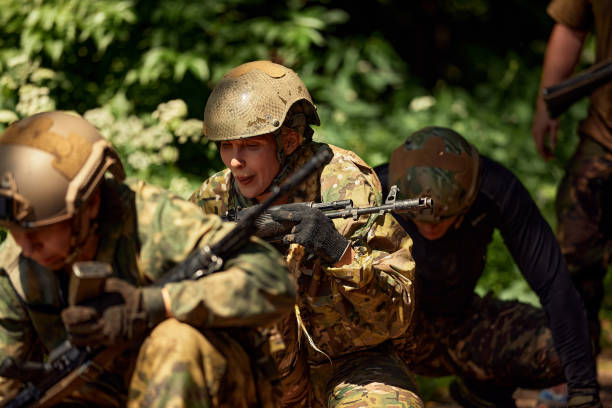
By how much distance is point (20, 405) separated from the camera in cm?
283

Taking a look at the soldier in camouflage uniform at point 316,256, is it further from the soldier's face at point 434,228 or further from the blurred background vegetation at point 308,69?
the blurred background vegetation at point 308,69

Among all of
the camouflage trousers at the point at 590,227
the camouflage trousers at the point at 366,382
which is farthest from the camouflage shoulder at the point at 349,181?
the camouflage trousers at the point at 590,227

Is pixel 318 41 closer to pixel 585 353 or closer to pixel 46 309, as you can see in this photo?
pixel 585 353

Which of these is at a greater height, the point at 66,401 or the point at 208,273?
the point at 208,273

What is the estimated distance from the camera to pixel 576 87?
5.16m

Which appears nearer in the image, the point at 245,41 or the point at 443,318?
the point at 443,318

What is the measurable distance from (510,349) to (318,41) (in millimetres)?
2893

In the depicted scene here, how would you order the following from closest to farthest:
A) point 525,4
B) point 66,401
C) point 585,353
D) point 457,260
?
point 66,401, point 585,353, point 457,260, point 525,4

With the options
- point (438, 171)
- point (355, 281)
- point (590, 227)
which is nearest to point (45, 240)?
point (355, 281)

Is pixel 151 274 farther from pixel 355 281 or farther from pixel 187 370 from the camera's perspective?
pixel 355 281

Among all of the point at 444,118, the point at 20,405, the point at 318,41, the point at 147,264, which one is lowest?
the point at 444,118

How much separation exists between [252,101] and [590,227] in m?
2.13

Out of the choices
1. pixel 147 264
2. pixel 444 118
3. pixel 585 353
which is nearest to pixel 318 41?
pixel 444 118

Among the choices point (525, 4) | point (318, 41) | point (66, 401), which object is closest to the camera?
point (66, 401)
